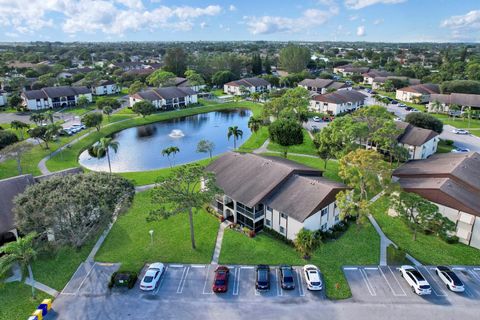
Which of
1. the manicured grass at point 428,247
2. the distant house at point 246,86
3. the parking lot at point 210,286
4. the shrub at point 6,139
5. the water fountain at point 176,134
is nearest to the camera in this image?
the parking lot at point 210,286

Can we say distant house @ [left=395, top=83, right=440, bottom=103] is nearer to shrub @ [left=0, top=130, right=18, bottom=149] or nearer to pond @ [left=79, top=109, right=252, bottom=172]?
pond @ [left=79, top=109, right=252, bottom=172]

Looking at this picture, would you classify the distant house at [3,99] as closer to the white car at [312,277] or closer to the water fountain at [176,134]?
the water fountain at [176,134]

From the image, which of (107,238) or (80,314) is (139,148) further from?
(80,314)

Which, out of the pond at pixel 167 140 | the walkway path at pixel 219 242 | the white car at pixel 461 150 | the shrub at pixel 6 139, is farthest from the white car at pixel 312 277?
the shrub at pixel 6 139

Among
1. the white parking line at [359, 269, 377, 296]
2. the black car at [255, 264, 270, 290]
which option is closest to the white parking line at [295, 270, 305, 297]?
the black car at [255, 264, 270, 290]

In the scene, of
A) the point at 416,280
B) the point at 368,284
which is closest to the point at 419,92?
the point at 416,280

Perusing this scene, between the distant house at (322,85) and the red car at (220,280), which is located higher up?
the distant house at (322,85)

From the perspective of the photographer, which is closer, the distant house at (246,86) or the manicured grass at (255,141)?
the manicured grass at (255,141)

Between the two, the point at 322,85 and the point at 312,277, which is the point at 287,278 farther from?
the point at 322,85
